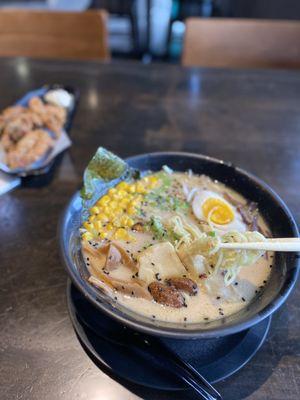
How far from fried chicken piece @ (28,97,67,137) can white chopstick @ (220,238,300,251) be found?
53.3 inches

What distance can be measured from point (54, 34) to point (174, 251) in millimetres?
2466

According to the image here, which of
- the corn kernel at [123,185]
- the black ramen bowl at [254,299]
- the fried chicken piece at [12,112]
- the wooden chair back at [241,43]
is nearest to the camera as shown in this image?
the black ramen bowl at [254,299]

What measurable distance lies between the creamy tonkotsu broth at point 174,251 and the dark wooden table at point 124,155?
21 cm

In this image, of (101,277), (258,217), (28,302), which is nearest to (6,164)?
(28,302)

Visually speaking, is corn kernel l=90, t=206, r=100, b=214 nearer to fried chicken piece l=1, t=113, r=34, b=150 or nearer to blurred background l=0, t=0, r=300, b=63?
fried chicken piece l=1, t=113, r=34, b=150

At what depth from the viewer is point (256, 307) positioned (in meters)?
1.02

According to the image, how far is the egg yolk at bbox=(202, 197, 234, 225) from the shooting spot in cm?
139

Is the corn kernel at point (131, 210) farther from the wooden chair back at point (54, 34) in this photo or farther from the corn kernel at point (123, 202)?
the wooden chair back at point (54, 34)

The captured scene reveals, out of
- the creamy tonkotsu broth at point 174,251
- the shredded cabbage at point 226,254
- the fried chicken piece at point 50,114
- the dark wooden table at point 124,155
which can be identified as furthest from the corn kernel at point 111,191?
the fried chicken piece at point 50,114

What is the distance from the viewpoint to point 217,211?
4.61ft

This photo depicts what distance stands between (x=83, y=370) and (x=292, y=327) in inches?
27.6

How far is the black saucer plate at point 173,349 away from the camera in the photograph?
3.38 ft

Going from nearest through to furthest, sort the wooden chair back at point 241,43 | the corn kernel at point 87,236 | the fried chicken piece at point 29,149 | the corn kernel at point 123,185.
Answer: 1. the corn kernel at point 87,236
2. the corn kernel at point 123,185
3. the fried chicken piece at point 29,149
4. the wooden chair back at point 241,43

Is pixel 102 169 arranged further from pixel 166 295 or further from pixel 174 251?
pixel 166 295
